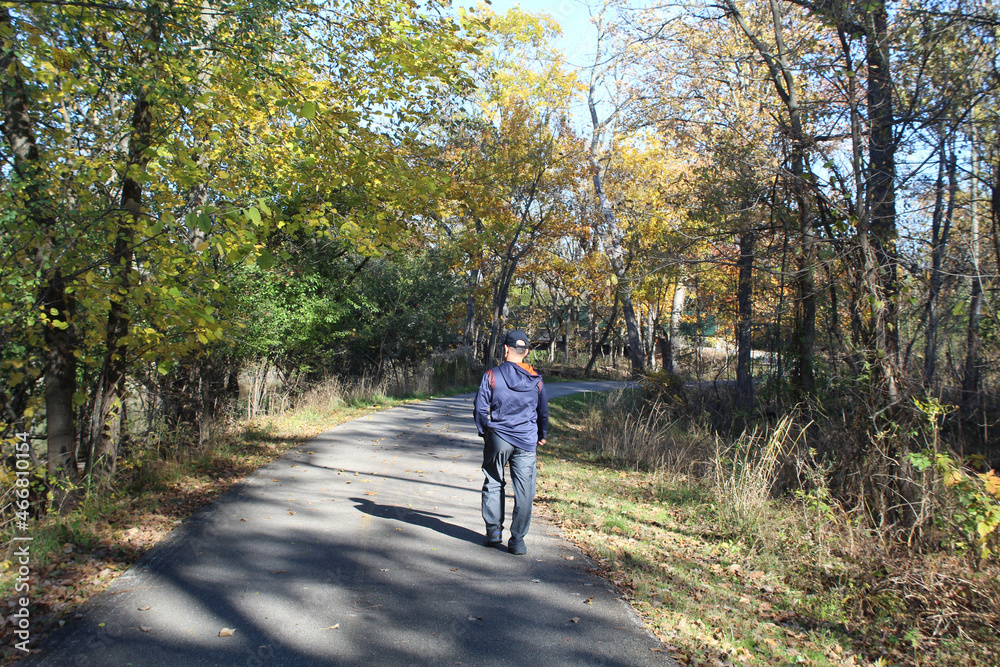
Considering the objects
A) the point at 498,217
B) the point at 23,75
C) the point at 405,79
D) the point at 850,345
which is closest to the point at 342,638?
the point at 23,75

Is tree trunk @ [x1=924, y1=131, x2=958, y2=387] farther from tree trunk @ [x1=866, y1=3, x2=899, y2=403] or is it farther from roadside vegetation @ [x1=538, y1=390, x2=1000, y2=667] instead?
roadside vegetation @ [x1=538, y1=390, x2=1000, y2=667]

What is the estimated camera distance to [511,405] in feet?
19.6

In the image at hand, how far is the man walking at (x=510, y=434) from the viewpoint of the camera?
5.91 m

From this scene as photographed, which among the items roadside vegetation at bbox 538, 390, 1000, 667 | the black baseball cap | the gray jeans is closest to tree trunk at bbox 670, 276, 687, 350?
roadside vegetation at bbox 538, 390, 1000, 667

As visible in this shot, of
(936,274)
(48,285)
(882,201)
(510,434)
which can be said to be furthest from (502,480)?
(936,274)

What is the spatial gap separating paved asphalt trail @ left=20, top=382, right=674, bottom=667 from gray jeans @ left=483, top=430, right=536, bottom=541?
0.97 feet

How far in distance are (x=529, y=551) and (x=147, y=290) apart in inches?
155

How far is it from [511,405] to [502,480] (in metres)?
0.70

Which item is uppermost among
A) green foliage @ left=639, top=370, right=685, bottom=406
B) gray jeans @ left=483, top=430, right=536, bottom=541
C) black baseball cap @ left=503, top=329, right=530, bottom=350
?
black baseball cap @ left=503, top=329, right=530, bottom=350

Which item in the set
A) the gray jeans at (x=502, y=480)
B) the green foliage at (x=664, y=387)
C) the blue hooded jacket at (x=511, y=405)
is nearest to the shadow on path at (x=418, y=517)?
the gray jeans at (x=502, y=480)

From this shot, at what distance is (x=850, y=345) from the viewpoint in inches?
284

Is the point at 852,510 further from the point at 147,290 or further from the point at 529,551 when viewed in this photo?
the point at 147,290

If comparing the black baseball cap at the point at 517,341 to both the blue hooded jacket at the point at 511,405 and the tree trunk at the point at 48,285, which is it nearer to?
the blue hooded jacket at the point at 511,405

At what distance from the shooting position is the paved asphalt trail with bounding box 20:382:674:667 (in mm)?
3824
